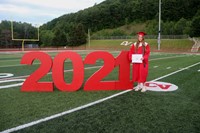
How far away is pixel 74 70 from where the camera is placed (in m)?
6.19

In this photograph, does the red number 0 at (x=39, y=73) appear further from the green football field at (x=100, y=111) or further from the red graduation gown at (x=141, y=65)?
the red graduation gown at (x=141, y=65)

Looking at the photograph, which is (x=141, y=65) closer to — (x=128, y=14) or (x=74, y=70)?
(x=74, y=70)

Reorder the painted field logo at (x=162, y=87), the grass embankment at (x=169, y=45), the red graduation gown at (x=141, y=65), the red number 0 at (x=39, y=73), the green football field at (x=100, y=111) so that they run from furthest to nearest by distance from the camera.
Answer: the grass embankment at (x=169, y=45) < the painted field logo at (x=162, y=87) < the red graduation gown at (x=141, y=65) < the red number 0 at (x=39, y=73) < the green football field at (x=100, y=111)

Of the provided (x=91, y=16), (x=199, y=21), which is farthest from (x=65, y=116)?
(x=91, y=16)

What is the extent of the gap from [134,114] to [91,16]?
102 meters

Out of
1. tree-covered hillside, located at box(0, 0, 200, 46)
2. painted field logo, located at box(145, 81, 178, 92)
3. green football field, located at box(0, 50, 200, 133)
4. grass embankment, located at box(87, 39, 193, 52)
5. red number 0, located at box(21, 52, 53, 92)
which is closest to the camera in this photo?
green football field, located at box(0, 50, 200, 133)

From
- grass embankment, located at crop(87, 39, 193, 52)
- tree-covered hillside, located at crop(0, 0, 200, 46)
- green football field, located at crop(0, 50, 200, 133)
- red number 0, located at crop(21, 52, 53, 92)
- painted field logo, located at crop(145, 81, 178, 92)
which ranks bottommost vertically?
green football field, located at crop(0, 50, 200, 133)

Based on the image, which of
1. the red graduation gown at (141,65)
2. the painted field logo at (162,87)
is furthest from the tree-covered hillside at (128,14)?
the red graduation gown at (141,65)

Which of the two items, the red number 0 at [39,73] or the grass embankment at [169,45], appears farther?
the grass embankment at [169,45]

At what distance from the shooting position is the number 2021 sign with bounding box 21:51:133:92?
6.09 meters

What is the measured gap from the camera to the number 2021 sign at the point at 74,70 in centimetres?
609

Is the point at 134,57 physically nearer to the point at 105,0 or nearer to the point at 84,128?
the point at 84,128

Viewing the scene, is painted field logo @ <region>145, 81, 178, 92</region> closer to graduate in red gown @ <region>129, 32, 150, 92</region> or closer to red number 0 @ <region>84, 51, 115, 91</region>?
graduate in red gown @ <region>129, 32, 150, 92</region>

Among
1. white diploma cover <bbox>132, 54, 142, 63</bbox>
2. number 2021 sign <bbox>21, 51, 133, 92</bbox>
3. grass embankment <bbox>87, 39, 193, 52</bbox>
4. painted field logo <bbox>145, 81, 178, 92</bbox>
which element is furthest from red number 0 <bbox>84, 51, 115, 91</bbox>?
grass embankment <bbox>87, 39, 193, 52</bbox>
